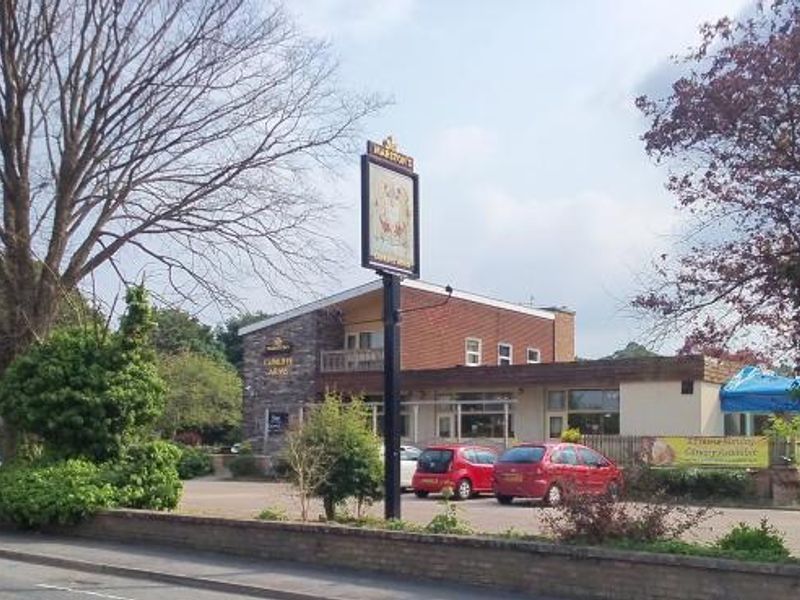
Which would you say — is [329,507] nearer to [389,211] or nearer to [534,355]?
[389,211]

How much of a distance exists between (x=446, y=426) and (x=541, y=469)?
1908cm

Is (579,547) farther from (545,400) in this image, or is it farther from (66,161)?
(545,400)

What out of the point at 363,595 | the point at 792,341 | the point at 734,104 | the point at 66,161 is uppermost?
the point at 66,161

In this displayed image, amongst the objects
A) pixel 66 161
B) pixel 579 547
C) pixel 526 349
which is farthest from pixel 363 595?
pixel 526 349

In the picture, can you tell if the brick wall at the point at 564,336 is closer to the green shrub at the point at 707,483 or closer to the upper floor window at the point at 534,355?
the upper floor window at the point at 534,355

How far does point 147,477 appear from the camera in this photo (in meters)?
20.2

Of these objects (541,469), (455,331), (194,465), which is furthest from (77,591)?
(455,331)

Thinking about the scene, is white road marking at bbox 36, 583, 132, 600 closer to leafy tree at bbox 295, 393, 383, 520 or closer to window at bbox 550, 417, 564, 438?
leafy tree at bbox 295, 393, 383, 520

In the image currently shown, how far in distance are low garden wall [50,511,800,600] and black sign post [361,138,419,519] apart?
4.17 ft

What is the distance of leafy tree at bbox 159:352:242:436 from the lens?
197 ft

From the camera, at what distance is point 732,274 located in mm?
12219

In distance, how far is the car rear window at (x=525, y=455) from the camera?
1125 inches

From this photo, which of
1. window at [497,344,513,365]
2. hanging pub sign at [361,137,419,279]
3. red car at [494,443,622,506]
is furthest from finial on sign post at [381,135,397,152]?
window at [497,344,513,365]

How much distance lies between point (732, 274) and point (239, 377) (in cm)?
6139
